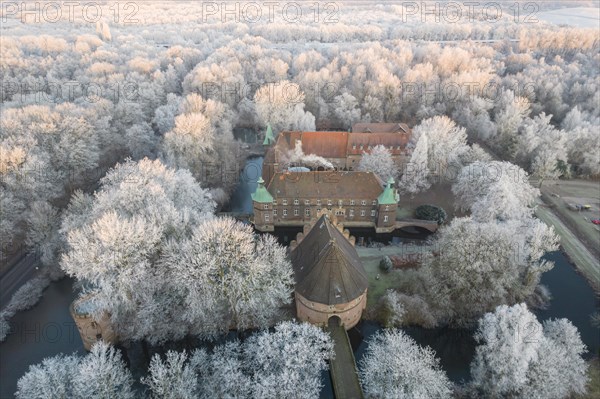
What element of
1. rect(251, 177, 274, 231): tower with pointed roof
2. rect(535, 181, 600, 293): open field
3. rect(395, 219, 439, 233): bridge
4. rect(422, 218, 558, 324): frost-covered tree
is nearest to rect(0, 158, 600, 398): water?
rect(535, 181, 600, 293): open field

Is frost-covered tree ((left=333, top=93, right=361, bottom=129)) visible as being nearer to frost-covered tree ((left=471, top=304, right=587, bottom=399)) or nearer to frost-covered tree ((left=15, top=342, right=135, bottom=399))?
frost-covered tree ((left=471, top=304, right=587, bottom=399))

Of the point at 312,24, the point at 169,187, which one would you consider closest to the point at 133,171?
the point at 169,187

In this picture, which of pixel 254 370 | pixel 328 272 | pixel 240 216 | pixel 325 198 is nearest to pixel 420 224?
pixel 325 198

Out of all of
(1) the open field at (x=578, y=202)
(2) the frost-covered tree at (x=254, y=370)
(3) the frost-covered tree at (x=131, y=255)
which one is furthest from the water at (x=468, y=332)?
(3) the frost-covered tree at (x=131, y=255)

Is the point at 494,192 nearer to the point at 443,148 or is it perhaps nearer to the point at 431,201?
the point at 431,201

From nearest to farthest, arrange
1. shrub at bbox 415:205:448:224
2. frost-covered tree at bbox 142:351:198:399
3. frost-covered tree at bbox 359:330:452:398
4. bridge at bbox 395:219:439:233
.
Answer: frost-covered tree at bbox 142:351:198:399 → frost-covered tree at bbox 359:330:452:398 → bridge at bbox 395:219:439:233 → shrub at bbox 415:205:448:224

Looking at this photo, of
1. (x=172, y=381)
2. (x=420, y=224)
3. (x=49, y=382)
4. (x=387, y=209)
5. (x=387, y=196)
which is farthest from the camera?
(x=420, y=224)
